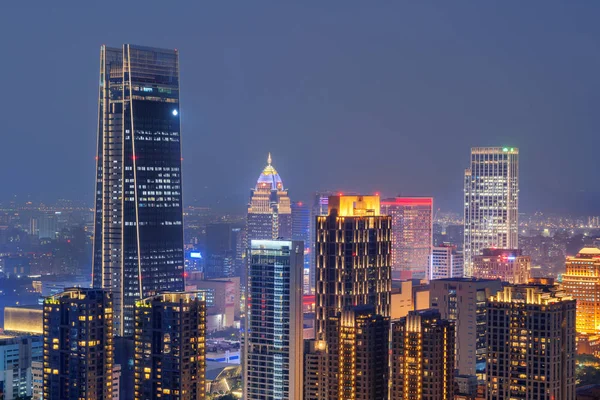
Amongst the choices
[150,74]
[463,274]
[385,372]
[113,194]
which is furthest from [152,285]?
[463,274]

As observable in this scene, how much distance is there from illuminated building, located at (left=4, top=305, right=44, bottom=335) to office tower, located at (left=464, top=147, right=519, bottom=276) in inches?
990

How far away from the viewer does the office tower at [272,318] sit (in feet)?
121

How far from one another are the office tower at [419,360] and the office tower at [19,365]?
1153 cm

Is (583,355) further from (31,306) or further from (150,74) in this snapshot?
(31,306)

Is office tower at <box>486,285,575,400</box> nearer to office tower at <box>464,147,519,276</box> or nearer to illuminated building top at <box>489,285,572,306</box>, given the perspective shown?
illuminated building top at <box>489,285,572,306</box>

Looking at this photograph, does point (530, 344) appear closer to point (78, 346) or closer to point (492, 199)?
point (78, 346)

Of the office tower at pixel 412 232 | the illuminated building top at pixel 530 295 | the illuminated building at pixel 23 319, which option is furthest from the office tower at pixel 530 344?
the office tower at pixel 412 232

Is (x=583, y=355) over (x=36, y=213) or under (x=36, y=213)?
under

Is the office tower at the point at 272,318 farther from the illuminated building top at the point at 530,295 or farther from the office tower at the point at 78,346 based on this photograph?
the illuminated building top at the point at 530,295

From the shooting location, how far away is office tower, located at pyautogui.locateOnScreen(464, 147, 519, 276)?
68.6m

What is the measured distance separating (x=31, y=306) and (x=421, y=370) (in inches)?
1027

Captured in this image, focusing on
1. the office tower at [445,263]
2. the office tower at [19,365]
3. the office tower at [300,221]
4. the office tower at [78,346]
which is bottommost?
the office tower at [19,365]

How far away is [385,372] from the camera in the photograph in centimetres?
3394

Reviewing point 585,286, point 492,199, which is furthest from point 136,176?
point 492,199
